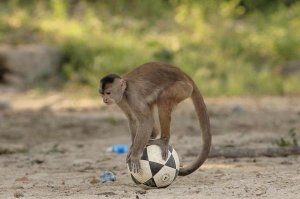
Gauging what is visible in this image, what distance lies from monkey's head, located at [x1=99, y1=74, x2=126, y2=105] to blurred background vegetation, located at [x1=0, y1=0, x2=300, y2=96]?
28.9 feet

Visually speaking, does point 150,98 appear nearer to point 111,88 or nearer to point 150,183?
point 111,88

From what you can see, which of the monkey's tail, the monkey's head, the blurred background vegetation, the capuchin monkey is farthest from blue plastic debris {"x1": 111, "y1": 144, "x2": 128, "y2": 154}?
the blurred background vegetation

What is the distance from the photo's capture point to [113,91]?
7.05m

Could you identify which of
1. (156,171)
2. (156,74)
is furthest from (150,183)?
(156,74)

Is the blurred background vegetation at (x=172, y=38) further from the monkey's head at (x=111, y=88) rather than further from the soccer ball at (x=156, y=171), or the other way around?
the soccer ball at (x=156, y=171)

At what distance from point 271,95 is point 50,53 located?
525cm

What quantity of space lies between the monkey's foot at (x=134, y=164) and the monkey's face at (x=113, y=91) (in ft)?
1.92

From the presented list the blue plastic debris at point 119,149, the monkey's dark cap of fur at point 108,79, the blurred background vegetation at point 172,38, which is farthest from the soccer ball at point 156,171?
the blurred background vegetation at point 172,38

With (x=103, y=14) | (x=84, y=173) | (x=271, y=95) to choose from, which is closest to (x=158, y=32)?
(x=103, y=14)

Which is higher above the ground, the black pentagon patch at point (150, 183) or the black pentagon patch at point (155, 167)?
the black pentagon patch at point (155, 167)

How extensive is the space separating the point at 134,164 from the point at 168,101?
76 centimetres

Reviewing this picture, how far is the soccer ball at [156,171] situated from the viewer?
6.71 m

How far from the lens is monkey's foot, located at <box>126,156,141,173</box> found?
683 centimetres

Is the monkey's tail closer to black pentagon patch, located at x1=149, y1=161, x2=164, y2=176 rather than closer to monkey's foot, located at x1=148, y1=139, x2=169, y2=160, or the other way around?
monkey's foot, located at x1=148, y1=139, x2=169, y2=160
